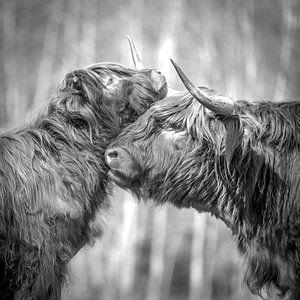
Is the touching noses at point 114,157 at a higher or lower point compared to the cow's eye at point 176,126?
lower

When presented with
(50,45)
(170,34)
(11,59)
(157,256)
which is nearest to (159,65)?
(170,34)

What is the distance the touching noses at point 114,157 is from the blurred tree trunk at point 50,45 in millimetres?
10912

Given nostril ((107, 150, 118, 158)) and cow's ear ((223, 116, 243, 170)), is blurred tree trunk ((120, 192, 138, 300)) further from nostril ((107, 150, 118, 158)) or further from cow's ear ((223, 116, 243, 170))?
cow's ear ((223, 116, 243, 170))

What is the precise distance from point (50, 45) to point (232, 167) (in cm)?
1206

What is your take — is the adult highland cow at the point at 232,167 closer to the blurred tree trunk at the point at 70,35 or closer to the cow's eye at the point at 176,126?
the cow's eye at the point at 176,126

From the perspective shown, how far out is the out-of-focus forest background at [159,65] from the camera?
14.0m

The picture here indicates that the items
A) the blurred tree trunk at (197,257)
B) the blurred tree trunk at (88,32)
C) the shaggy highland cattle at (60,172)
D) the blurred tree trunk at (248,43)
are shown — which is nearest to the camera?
the shaggy highland cattle at (60,172)

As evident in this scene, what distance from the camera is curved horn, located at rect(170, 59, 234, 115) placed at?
3.88 m

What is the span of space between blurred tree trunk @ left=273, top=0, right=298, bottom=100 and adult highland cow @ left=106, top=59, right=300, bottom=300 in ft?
31.7

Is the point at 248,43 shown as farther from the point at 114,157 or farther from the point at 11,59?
the point at 114,157

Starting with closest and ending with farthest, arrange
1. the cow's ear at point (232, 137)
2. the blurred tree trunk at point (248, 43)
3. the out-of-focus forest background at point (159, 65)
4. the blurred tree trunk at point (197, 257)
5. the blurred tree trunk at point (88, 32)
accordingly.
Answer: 1. the cow's ear at point (232, 137)
2. the out-of-focus forest background at point (159, 65)
3. the blurred tree trunk at point (248, 43)
4. the blurred tree trunk at point (197, 257)
5. the blurred tree trunk at point (88, 32)

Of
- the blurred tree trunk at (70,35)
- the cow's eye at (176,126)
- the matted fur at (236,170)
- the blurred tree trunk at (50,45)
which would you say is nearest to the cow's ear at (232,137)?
the matted fur at (236,170)

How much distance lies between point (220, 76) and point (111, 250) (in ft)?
14.7

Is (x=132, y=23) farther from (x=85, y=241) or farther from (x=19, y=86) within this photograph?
(x=85, y=241)
